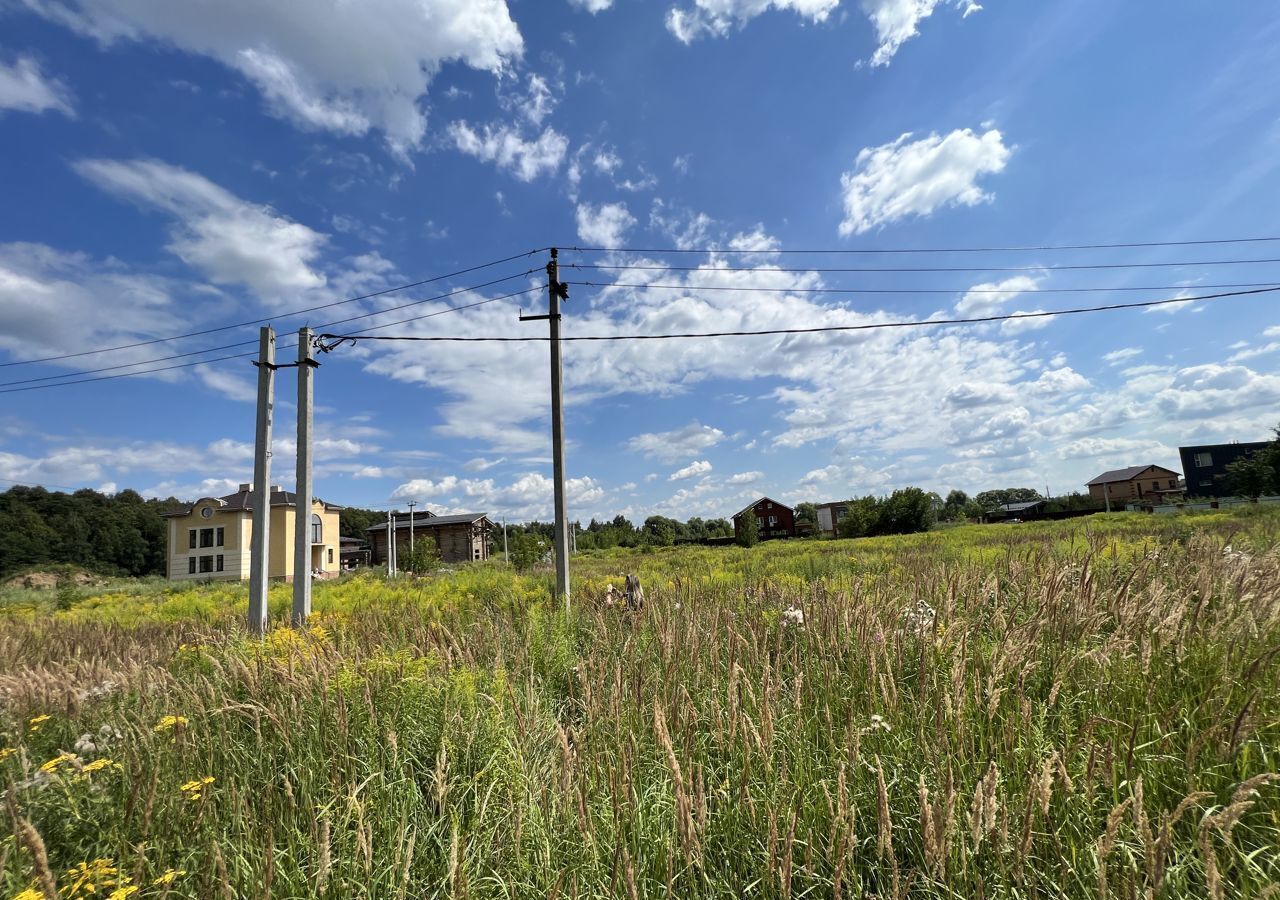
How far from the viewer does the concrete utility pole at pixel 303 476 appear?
8.03 m

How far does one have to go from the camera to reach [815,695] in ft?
10.8

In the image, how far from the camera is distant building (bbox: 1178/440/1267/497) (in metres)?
66.9

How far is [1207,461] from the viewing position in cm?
6969

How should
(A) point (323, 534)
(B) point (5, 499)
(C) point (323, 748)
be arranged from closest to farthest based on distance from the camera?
(C) point (323, 748) < (A) point (323, 534) < (B) point (5, 499)

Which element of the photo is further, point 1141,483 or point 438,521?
point 1141,483

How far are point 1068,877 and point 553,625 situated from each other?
16.6ft

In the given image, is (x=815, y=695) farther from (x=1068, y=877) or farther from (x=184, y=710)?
(x=184, y=710)

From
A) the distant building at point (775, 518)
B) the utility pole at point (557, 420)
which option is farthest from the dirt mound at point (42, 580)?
the distant building at point (775, 518)

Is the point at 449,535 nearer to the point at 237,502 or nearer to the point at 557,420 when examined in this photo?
the point at 237,502

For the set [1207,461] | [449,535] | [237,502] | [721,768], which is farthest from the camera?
[1207,461]

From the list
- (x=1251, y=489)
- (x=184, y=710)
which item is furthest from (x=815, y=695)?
(x=1251, y=489)

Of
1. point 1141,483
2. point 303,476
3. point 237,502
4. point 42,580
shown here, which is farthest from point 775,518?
point 303,476

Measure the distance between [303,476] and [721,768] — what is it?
7.74 meters

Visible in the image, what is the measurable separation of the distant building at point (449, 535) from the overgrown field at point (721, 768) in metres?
55.7
